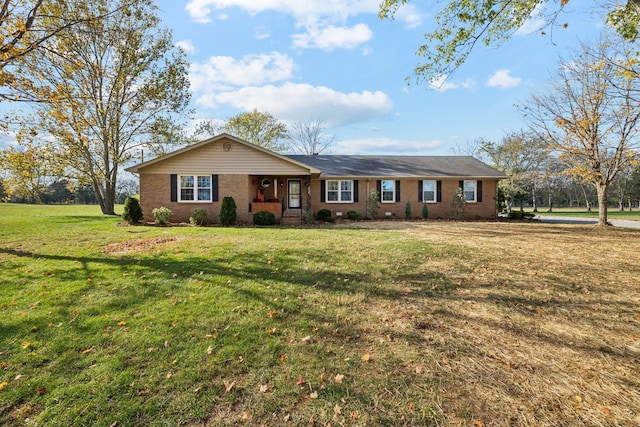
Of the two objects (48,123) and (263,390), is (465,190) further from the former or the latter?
(48,123)

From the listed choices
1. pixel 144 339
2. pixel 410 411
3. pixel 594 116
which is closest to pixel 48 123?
pixel 144 339

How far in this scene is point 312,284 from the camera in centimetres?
560

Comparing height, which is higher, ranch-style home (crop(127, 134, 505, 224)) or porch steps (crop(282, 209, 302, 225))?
ranch-style home (crop(127, 134, 505, 224))

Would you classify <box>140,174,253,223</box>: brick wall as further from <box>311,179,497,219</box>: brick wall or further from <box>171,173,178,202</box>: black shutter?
<box>311,179,497,219</box>: brick wall

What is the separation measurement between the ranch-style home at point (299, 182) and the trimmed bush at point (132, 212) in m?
1.14

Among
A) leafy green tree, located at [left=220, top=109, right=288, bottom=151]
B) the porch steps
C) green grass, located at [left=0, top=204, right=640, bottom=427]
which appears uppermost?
leafy green tree, located at [left=220, top=109, right=288, bottom=151]

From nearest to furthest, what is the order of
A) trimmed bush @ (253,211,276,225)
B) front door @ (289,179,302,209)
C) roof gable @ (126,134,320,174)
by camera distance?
1. trimmed bush @ (253,211,276,225)
2. roof gable @ (126,134,320,174)
3. front door @ (289,179,302,209)

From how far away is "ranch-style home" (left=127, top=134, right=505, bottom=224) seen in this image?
15750mm

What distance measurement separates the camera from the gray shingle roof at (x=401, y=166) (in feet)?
63.6

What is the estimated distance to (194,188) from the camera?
1602 cm

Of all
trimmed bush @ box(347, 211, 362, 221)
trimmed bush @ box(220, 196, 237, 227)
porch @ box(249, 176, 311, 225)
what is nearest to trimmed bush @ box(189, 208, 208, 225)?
trimmed bush @ box(220, 196, 237, 227)

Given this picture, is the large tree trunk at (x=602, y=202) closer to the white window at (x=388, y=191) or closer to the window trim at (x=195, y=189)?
the white window at (x=388, y=191)

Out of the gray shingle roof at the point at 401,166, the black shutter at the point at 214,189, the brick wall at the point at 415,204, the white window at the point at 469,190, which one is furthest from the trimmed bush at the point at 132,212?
the white window at the point at 469,190

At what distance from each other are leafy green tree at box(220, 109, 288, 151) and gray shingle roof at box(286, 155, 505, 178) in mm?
16051
